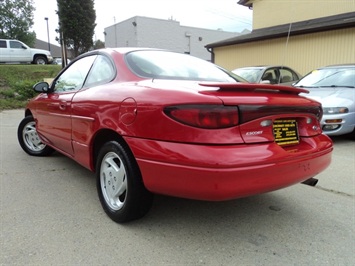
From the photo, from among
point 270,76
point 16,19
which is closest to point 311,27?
point 270,76

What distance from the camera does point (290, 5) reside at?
50.1 feet

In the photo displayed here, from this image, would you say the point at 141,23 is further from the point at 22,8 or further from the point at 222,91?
the point at 222,91

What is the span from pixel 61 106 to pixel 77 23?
2556 centimetres

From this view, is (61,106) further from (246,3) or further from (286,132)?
(246,3)

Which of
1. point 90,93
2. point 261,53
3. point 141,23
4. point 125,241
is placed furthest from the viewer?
point 141,23

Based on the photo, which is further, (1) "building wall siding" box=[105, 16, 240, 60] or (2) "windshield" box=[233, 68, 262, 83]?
(1) "building wall siding" box=[105, 16, 240, 60]

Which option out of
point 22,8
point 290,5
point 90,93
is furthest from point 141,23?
point 90,93

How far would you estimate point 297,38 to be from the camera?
42.3 ft

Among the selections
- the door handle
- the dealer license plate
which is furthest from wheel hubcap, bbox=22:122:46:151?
the dealer license plate

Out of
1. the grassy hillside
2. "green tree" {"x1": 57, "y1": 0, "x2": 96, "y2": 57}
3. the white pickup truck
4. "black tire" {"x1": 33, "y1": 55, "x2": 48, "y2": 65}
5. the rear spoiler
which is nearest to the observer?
the rear spoiler

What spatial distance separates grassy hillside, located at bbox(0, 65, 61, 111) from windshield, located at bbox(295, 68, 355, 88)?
959 cm

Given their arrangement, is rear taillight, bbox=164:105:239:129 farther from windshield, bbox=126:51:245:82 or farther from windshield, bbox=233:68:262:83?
windshield, bbox=233:68:262:83

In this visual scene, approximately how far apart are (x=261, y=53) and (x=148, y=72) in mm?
12841

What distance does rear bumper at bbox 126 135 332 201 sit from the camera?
1941 mm
